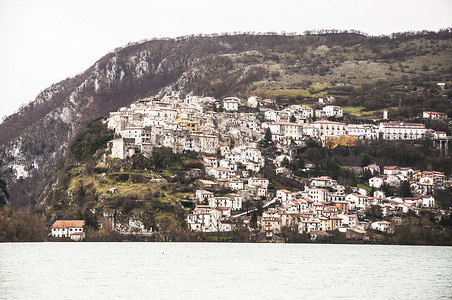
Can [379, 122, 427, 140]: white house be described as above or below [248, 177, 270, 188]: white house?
above

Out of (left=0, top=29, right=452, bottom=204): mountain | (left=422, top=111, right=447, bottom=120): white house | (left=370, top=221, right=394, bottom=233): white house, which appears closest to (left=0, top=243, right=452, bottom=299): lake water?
(left=370, top=221, right=394, bottom=233): white house

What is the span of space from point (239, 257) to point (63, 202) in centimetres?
3633

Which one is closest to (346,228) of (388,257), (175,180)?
(388,257)

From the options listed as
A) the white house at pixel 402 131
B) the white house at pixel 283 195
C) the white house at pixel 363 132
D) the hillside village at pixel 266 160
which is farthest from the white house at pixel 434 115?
the white house at pixel 283 195

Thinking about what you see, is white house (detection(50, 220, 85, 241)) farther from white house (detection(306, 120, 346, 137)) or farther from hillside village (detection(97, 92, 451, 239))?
white house (detection(306, 120, 346, 137))

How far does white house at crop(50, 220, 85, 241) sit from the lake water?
458cm

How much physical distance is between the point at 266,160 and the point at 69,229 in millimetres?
39691

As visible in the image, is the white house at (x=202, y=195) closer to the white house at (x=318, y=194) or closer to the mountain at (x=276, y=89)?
the white house at (x=318, y=194)

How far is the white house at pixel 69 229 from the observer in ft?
251

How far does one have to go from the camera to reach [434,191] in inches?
3878

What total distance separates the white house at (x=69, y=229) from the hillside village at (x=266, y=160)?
1430 centimetres

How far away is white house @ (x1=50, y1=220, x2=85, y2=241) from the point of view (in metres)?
76.4

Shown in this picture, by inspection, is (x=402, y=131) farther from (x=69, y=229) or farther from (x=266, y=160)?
(x=69, y=229)

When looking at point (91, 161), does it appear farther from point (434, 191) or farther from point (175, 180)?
point (434, 191)
